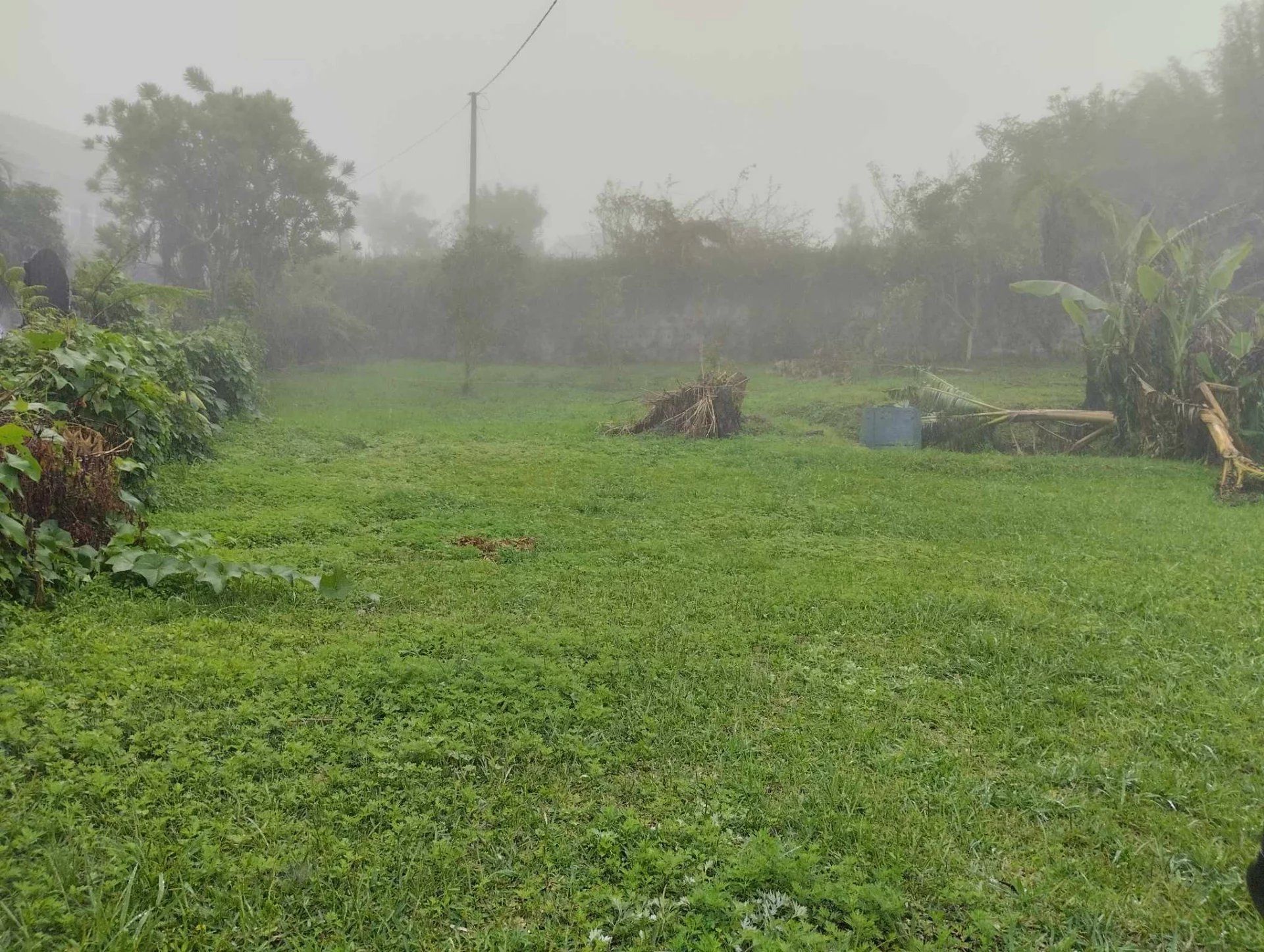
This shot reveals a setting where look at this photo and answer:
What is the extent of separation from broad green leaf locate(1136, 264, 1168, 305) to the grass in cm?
612

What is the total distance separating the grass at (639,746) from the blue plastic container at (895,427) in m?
5.37

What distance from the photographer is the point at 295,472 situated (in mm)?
7523

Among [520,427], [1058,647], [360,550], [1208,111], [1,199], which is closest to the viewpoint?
[1058,647]

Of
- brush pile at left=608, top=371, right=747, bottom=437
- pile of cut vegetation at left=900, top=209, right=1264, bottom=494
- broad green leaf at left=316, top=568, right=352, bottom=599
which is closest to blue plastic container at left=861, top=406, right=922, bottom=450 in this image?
pile of cut vegetation at left=900, top=209, right=1264, bottom=494

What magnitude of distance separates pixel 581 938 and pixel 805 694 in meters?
1.67

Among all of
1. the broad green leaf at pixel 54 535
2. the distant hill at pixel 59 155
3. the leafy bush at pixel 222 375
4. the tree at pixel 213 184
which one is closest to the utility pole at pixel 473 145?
the tree at pixel 213 184

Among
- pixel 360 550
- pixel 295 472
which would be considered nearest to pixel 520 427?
pixel 295 472

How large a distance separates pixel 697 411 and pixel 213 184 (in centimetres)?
1969

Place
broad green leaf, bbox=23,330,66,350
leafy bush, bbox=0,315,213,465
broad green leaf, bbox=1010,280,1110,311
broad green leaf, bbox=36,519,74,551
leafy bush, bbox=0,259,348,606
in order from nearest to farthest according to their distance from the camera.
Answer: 1. leafy bush, bbox=0,259,348,606
2. broad green leaf, bbox=36,519,74,551
3. broad green leaf, bbox=23,330,66,350
4. leafy bush, bbox=0,315,213,465
5. broad green leaf, bbox=1010,280,1110,311

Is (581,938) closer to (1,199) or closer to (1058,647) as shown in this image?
(1058,647)

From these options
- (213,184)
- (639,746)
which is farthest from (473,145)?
(639,746)

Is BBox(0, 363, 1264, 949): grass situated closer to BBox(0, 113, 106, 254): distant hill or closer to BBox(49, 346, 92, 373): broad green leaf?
BBox(49, 346, 92, 373): broad green leaf

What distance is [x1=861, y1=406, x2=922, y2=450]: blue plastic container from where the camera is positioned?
11.1 m

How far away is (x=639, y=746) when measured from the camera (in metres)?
2.85
